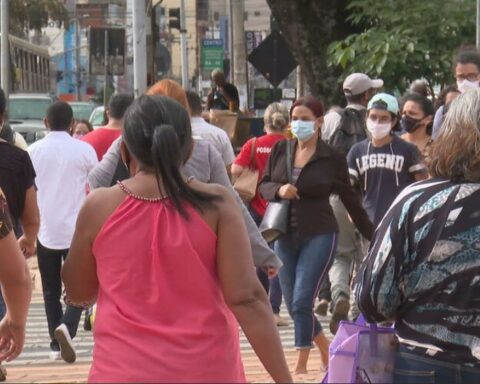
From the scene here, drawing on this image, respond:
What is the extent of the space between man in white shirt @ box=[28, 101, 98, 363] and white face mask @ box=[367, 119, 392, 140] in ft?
6.97

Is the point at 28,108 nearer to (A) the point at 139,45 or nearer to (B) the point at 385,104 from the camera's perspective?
(A) the point at 139,45

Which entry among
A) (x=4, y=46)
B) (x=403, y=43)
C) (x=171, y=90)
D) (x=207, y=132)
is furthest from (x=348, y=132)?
(x=4, y=46)

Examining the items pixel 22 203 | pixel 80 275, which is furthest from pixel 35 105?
pixel 80 275

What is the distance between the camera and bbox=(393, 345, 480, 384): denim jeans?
454 cm

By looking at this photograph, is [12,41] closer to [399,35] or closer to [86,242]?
[399,35]

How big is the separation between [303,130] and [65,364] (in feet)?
8.03

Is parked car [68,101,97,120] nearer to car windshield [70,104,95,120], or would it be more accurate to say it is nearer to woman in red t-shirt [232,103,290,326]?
car windshield [70,104,95,120]

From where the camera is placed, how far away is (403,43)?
16875 mm

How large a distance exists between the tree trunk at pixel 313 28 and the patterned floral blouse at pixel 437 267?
1464 cm

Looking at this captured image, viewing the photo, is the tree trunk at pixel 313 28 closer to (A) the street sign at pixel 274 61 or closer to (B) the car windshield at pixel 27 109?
(A) the street sign at pixel 274 61

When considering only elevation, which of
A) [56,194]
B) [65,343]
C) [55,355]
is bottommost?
[55,355]

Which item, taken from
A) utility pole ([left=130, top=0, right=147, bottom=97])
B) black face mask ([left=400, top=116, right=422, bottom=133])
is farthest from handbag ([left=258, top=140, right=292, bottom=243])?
utility pole ([left=130, top=0, right=147, bottom=97])

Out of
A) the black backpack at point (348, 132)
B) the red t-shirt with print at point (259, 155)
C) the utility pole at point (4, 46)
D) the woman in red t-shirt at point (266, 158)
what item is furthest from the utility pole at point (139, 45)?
the utility pole at point (4, 46)

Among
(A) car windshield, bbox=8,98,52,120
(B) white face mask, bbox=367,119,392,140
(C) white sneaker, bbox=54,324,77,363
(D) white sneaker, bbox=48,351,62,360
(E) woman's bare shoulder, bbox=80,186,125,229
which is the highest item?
(E) woman's bare shoulder, bbox=80,186,125,229
